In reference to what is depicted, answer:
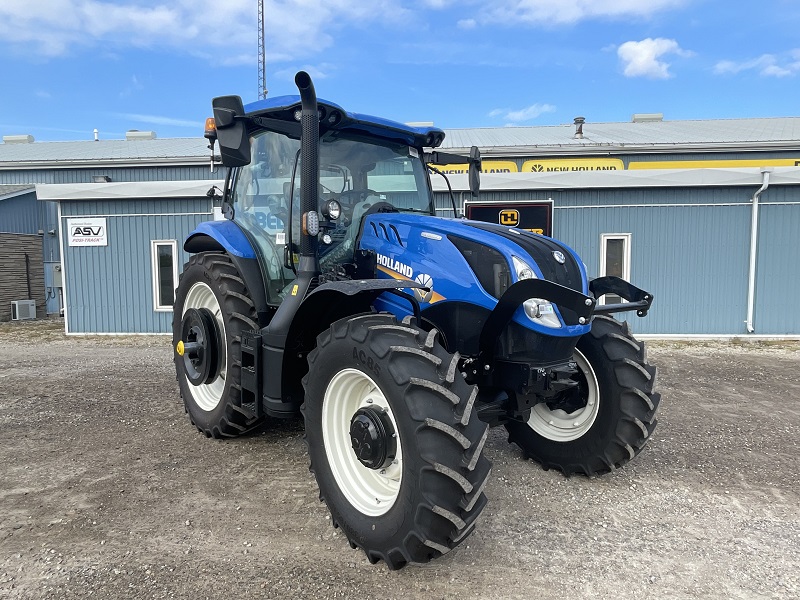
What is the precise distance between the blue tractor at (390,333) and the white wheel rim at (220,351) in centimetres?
2

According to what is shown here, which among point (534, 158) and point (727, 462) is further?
point (534, 158)

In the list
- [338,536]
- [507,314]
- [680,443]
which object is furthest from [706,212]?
[338,536]

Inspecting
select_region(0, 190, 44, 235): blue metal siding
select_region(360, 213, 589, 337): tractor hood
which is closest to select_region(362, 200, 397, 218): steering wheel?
select_region(360, 213, 589, 337): tractor hood

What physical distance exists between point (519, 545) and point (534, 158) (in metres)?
15.4

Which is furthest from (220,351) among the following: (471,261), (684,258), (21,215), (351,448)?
(21,215)

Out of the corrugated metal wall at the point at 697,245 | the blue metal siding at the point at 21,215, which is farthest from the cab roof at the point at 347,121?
the blue metal siding at the point at 21,215

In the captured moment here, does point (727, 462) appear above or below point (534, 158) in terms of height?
below

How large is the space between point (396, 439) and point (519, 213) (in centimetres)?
818

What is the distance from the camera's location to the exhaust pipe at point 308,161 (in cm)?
322

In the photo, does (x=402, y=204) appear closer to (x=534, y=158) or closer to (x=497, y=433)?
(x=497, y=433)

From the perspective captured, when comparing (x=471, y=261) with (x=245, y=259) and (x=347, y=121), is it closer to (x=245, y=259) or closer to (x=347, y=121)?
Answer: (x=347, y=121)

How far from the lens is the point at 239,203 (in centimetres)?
459

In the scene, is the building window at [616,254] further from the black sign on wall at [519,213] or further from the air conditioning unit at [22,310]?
the air conditioning unit at [22,310]

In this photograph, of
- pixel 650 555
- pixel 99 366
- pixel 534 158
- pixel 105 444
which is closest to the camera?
pixel 650 555
